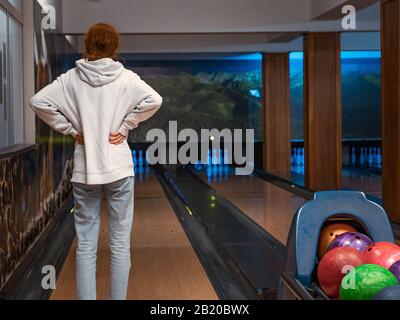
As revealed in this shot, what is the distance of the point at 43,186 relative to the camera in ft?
20.9

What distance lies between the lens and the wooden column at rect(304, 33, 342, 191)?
9062 millimetres

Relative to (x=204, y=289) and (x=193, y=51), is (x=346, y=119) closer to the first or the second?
(x=193, y=51)

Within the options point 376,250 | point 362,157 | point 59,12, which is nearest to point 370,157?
point 362,157

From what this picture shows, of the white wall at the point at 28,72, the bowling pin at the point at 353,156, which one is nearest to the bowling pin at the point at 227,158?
the bowling pin at the point at 353,156

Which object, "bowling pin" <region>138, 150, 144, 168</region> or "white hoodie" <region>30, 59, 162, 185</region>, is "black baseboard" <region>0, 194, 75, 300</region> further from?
"bowling pin" <region>138, 150, 144, 168</region>

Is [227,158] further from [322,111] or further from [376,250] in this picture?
[376,250]

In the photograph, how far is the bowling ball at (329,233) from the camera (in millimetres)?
3213

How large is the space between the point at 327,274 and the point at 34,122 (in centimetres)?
387

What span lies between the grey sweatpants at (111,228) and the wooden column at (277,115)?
934cm

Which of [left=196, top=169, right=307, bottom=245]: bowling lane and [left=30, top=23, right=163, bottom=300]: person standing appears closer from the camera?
[left=30, top=23, right=163, bottom=300]: person standing

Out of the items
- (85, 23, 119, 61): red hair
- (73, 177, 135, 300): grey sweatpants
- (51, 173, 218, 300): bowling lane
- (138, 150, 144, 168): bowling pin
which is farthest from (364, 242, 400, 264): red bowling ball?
(138, 150, 144, 168): bowling pin

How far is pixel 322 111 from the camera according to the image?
363 inches

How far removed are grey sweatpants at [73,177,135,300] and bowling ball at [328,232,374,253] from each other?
88cm
